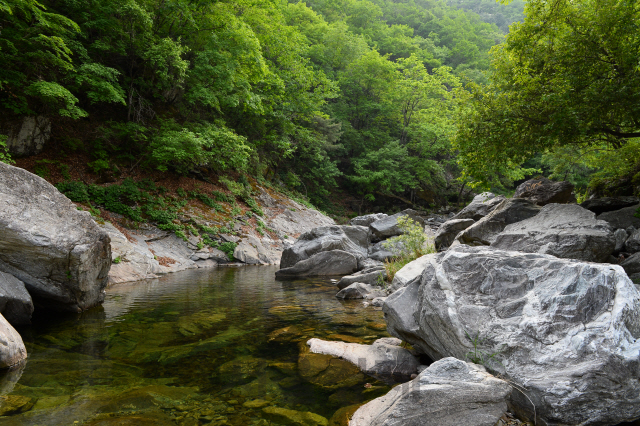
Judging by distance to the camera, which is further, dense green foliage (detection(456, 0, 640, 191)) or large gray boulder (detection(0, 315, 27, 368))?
dense green foliage (detection(456, 0, 640, 191))

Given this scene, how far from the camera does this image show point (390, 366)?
425 cm

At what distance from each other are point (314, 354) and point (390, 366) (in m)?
1.07

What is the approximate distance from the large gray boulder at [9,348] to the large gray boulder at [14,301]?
4.78 feet

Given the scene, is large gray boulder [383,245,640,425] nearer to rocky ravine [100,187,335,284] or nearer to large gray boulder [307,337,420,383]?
large gray boulder [307,337,420,383]

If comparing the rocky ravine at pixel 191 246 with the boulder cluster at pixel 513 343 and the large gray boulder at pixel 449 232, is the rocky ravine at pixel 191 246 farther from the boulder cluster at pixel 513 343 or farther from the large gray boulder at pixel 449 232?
the boulder cluster at pixel 513 343

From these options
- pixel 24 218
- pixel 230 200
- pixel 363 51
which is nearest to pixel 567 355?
pixel 24 218

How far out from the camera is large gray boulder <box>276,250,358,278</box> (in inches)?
510

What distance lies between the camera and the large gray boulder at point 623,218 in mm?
8305

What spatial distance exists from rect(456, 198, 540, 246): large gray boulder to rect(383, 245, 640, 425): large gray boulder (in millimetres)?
5235

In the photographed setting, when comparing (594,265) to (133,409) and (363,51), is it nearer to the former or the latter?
(133,409)

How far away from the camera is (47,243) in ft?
19.1

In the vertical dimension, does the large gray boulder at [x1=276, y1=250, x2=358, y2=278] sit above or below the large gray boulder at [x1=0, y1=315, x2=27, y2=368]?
below

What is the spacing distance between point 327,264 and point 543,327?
405 inches

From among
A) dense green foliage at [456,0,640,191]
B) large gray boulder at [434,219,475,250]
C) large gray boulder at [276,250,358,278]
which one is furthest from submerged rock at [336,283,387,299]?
dense green foliage at [456,0,640,191]
